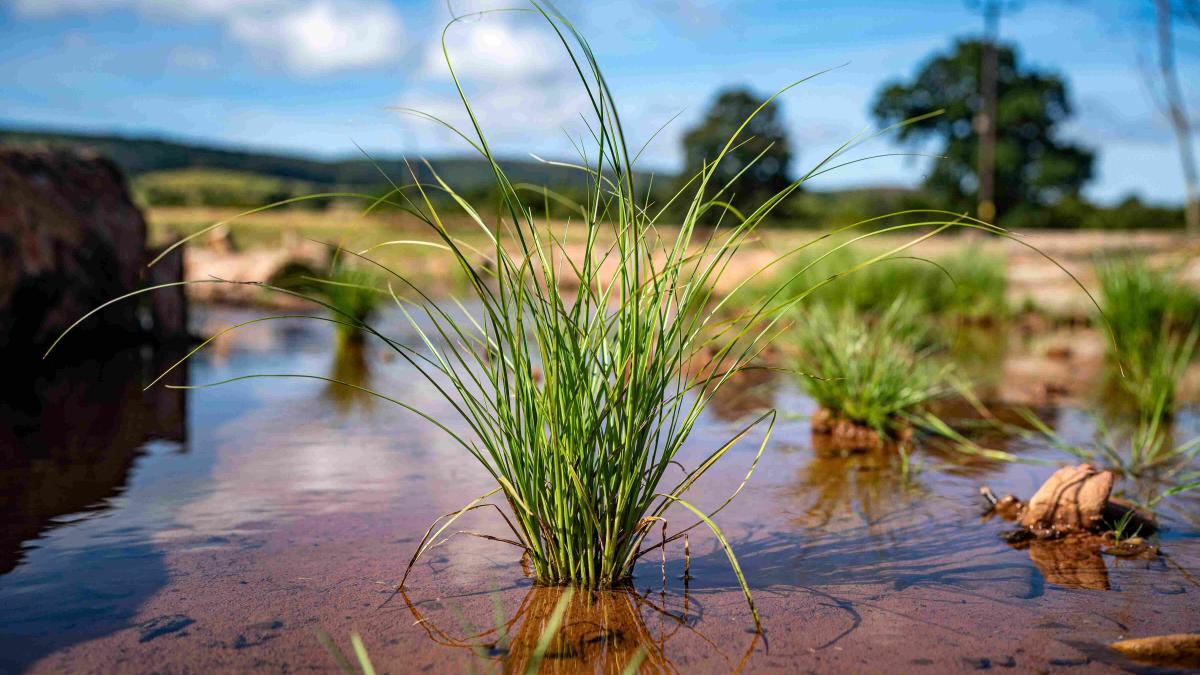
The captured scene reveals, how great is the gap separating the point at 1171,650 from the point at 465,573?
153 centimetres

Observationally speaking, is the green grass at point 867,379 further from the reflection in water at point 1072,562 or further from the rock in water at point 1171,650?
the rock in water at point 1171,650

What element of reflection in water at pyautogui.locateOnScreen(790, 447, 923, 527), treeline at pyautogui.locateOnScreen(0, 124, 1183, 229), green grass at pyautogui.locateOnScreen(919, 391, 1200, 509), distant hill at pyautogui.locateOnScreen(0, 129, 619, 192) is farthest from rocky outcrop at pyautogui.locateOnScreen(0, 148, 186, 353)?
distant hill at pyautogui.locateOnScreen(0, 129, 619, 192)

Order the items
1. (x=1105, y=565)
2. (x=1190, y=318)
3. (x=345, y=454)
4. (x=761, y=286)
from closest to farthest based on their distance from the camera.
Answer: (x=1105, y=565) < (x=345, y=454) < (x=1190, y=318) < (x=761, y=286)

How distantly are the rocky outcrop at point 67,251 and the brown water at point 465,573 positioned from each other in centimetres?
204

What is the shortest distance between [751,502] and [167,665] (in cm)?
179

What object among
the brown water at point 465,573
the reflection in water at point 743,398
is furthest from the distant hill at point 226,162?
the brown water at point 465,573

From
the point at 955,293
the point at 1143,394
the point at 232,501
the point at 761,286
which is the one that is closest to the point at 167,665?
the point at 232,501

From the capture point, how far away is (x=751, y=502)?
3.00 metres

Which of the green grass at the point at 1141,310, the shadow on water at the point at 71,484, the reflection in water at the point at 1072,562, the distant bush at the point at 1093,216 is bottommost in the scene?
the reflection in water at the point at 1072,562

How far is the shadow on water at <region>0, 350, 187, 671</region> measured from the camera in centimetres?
200

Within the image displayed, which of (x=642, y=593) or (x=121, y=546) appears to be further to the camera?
(x=121, y=546)

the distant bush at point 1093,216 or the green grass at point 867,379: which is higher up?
the distant bush at point 1093,216

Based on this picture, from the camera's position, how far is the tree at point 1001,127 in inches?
1563

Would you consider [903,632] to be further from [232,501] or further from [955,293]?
[955,293]
